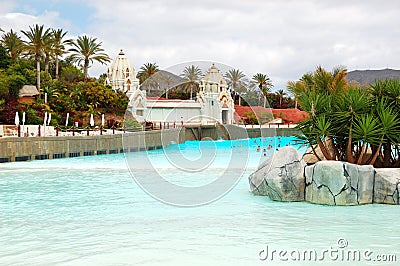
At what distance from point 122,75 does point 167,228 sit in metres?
51.0

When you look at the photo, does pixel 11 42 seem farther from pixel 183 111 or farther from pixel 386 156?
pixel 386 156

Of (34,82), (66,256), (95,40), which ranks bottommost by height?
(66,256)

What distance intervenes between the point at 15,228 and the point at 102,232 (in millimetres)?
1613

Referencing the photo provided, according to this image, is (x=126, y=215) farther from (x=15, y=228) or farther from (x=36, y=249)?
(x=36, y=249)

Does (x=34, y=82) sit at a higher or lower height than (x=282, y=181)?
higher

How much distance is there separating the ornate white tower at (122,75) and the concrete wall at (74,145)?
21.3 metres

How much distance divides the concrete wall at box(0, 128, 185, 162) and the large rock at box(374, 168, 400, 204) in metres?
16.6

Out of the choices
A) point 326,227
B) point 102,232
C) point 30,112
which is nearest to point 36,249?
point 102,232

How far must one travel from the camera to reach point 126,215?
33.6ft

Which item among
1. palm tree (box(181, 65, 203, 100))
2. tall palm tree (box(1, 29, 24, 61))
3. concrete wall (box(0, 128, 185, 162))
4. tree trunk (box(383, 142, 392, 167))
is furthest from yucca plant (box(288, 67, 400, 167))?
tall palm tree (box(1, 29, 24, 61))

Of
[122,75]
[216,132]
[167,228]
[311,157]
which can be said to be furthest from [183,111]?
[167,228]

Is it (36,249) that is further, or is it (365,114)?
(365,114)

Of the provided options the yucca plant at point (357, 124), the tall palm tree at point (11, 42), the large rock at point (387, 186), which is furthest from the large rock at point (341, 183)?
the tall palm tree at point (11, 42)

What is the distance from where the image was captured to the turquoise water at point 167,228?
23.8 ft
